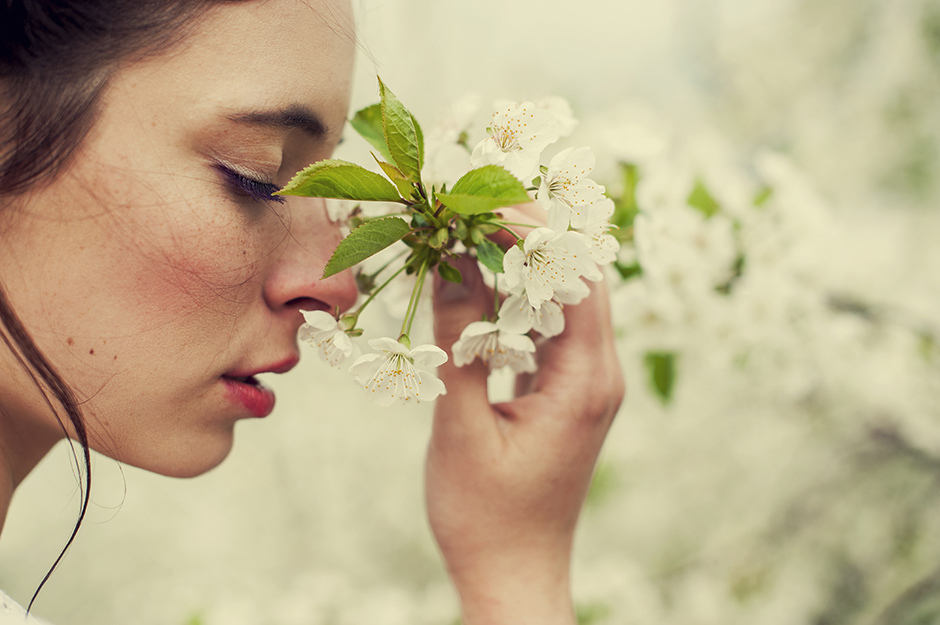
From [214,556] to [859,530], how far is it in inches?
78.7

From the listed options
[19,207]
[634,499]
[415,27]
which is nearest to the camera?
[19,207]

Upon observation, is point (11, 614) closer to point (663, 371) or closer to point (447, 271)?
point (447, 271)

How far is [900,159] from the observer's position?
1.88 m

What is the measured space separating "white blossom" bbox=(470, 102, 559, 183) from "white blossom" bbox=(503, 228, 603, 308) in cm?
7

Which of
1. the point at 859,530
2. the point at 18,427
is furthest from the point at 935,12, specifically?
the point at 18,427

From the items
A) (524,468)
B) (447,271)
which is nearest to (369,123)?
(447,271)

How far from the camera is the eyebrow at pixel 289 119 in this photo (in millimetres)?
606

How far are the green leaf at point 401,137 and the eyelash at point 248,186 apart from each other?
0.15 metres

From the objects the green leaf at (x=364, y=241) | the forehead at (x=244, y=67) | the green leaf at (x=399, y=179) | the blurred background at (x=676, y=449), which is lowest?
the blurred background at (x=676, y=449)

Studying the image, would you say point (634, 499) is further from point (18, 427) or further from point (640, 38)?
point (18, 427)

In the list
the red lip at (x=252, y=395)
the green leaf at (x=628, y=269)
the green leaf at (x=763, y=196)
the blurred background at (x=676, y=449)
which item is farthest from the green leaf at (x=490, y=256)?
the blurred background at (x=676, y=449)

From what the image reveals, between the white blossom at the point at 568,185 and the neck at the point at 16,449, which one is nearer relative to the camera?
the white blossom at the point at 568,185

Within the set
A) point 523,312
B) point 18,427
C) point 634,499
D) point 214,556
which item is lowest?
point 214,556

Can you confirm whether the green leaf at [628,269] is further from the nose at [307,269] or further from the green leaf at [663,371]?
the nose at [307,269]
